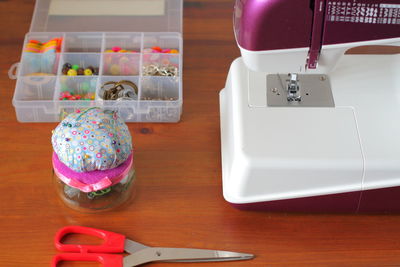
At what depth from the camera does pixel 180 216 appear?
1.06m

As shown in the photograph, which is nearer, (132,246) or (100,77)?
(132,246)

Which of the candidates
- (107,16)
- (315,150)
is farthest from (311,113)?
(107,16)

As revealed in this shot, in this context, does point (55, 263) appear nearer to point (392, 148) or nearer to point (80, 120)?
point (80, 120)

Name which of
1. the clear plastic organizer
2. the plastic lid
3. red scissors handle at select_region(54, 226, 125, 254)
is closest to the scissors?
red scissors handle at select_region(54, 226, 125, 254)

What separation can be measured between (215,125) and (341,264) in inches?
13.1

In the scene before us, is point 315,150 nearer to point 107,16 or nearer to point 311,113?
point 311,113

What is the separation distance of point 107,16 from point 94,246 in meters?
0.56

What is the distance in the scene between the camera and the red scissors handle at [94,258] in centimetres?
98

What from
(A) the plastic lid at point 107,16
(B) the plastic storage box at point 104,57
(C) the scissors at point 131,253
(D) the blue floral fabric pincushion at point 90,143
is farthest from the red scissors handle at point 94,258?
(A) the plastic lid at point 107,16

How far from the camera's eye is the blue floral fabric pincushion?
1.00 metres

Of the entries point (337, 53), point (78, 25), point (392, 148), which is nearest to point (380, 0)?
point (337, 53)

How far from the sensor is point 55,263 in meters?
0.99

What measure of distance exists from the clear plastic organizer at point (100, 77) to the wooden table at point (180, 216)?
3 cm

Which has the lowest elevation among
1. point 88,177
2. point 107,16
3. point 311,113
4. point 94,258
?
point 94,258
